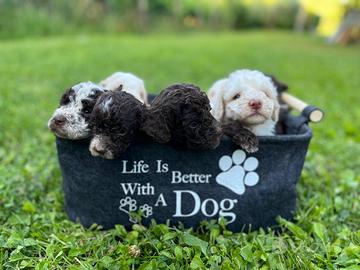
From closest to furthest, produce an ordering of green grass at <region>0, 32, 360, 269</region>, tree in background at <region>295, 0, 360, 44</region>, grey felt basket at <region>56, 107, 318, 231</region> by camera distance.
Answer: green grass at <region>0, 32, 360, 269</region> → grey felt basket at <region>56, 107, 318, 231</region> → tree in background at <region>295, 0, 360, 44</region>

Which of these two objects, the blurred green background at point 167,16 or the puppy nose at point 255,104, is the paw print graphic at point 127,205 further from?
the blurred green background at point 167,16

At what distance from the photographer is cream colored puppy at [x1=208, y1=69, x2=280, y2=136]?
83.4 inches

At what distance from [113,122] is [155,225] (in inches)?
24.4

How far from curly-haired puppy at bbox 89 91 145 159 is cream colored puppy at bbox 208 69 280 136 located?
53 cm

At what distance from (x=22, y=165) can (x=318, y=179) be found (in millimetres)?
2062

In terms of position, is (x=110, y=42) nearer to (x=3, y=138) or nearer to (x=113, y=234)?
(x=3, y=138)

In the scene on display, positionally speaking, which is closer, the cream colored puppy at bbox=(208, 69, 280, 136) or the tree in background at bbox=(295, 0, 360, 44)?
the cream colored puppy at bbox=(208, 69, 280, 136)

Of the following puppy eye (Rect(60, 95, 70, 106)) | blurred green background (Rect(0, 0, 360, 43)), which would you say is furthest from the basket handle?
blurred green background (Rect(0, 0, 360, 43))

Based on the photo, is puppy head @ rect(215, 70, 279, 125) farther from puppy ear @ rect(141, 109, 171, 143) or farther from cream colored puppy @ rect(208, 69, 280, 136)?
puppy ear @ rect(141, 109, 171, 143)

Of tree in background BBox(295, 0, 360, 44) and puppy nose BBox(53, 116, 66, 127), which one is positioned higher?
puppy nose BBox(53, 116, 66, 127)

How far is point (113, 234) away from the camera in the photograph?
212 centimetres

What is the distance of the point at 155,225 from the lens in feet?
7.01

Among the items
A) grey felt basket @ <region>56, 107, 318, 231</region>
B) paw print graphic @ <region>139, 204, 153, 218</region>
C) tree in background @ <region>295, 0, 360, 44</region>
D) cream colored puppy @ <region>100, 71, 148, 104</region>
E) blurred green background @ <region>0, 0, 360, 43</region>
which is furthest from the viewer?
tree in background @ <region>295, 0, 360, 44</region>

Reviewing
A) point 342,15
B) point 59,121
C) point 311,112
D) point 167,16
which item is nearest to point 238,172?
point 311,112
